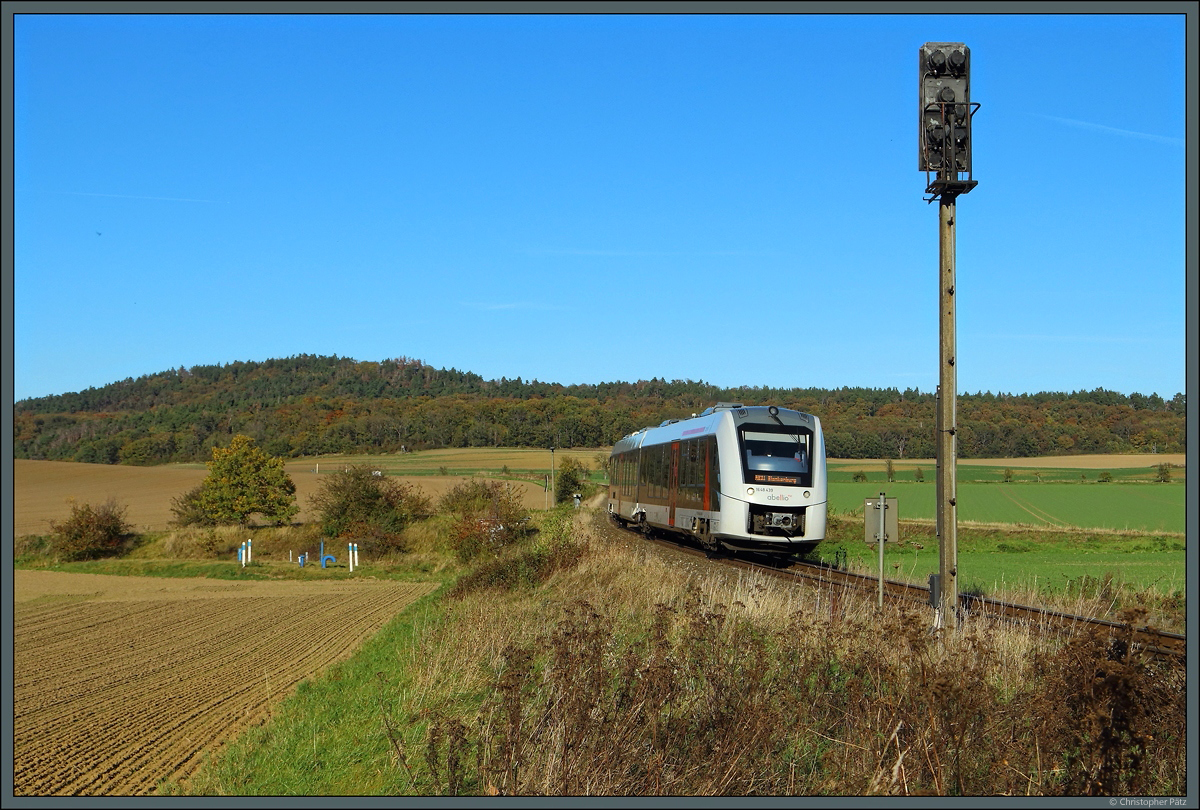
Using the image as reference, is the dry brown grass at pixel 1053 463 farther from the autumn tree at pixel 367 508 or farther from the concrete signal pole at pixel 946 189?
the concrete signal pole at pixel 946 189

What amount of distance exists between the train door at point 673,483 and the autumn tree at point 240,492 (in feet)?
111

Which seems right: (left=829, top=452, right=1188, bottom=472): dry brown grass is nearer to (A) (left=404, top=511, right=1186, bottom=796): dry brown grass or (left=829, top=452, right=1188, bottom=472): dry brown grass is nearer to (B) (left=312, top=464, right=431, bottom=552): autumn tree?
(B) (left=312, top=464, right=431, bottom=552): autumn tree

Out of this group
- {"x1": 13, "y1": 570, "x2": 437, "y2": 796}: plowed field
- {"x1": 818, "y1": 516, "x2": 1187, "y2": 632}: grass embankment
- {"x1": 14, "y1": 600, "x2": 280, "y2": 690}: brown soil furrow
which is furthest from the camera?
{"x1": 14, "y1": 600, "x2": 280, "y2": 690}: brown soil furrow

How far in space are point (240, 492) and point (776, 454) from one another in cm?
4015

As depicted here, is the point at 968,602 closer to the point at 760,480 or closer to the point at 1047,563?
the point at 760,480

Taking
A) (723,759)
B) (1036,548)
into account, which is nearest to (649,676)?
(723,759)

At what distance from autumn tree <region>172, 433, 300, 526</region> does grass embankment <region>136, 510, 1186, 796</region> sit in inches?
1761

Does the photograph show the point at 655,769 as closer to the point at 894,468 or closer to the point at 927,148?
the point at 927,148

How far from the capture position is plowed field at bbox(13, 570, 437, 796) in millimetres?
11258

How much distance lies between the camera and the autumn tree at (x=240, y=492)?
52.2m

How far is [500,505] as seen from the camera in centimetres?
3362

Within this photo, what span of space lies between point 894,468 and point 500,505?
52133 millimetres

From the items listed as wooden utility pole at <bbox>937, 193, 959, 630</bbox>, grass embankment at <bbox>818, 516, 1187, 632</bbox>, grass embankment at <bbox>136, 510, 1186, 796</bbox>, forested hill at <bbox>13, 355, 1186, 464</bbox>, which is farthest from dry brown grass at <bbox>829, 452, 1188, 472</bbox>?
grass embankment at <bbox>136, 510, 1186, 796</bbox>

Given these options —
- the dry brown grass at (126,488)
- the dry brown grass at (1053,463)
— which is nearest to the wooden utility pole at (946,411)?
the dry brown grass at (126,488)
